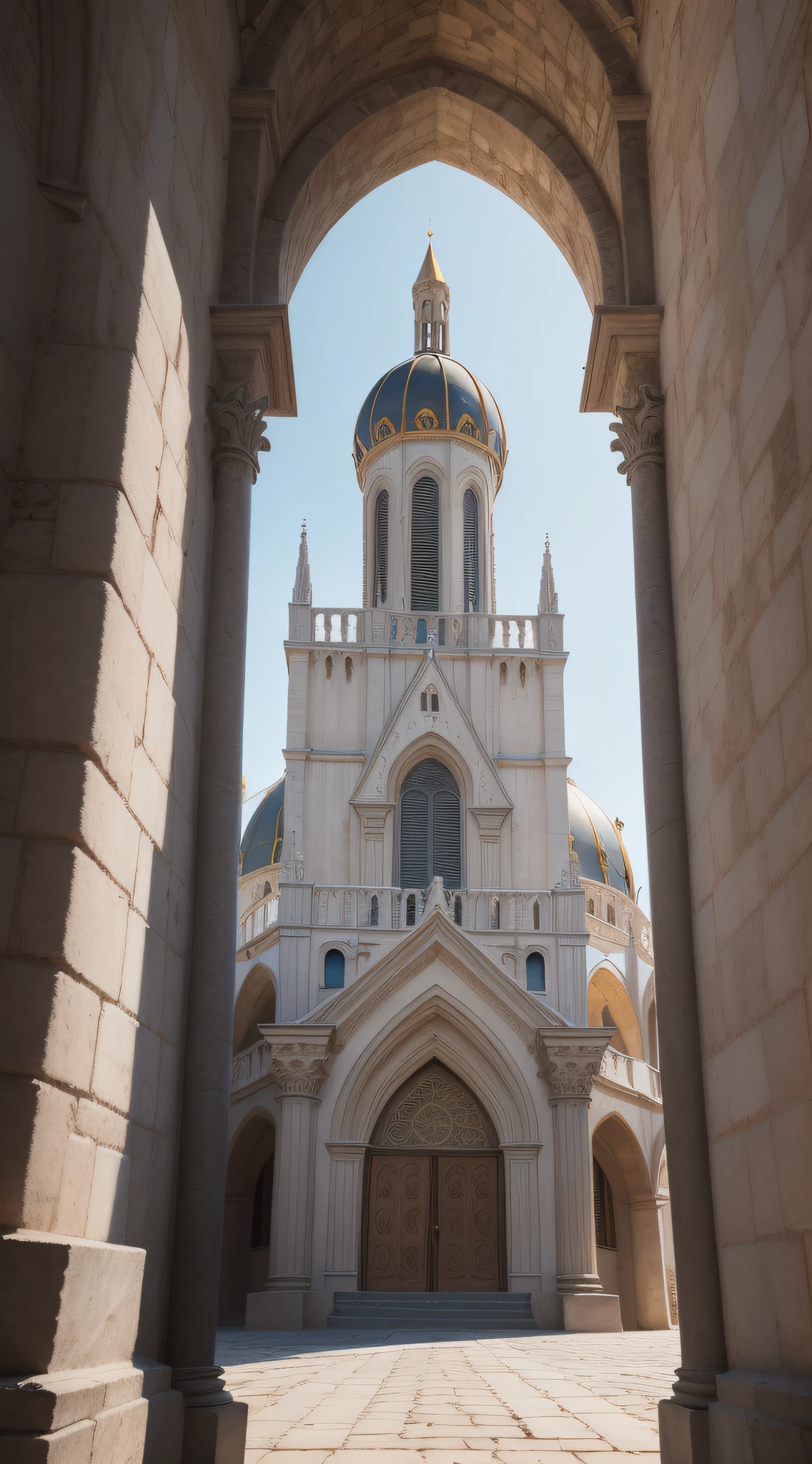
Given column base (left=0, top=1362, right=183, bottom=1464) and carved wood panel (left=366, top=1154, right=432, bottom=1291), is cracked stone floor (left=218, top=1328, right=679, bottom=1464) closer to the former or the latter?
column base (left=0, top=1362, right=183, bottom=1464)

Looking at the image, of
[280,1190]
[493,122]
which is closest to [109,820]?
[493,122]

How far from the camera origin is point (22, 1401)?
3518 millimetres

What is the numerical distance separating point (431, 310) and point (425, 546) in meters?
9.74

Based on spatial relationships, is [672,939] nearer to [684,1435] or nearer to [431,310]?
[684,1435]

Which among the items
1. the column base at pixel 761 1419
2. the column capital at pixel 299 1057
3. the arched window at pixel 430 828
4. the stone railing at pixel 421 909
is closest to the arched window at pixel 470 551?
the arched window at pixel 430 828

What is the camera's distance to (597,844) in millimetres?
37031

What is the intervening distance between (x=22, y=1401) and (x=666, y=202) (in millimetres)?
7141

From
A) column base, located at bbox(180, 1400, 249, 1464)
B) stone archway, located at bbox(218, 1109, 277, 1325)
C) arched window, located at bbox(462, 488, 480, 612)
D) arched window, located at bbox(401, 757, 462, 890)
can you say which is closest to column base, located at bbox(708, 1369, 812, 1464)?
column base, located at bbox(180, 1400, 249, 1464)

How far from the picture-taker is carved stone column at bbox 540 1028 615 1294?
18828 mm

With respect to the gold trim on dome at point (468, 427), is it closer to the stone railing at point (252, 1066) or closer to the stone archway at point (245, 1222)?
the stone railing at point (252, 1066)

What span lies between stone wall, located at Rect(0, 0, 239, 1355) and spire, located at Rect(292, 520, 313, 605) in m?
22.1

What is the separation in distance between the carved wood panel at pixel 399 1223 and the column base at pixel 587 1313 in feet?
7.74

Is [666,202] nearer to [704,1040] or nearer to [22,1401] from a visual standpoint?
[704,1040]

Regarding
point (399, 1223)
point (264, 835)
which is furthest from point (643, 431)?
point (264, 835)
